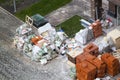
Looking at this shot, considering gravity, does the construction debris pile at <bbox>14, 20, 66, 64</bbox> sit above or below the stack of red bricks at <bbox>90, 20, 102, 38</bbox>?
below

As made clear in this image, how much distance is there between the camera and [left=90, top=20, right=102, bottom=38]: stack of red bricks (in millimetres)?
23562

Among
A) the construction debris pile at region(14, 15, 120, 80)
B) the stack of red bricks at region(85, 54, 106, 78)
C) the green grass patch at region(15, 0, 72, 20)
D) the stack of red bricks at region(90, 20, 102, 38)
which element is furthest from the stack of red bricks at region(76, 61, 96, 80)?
the green grass patch at region(15, 0, 72, 20)

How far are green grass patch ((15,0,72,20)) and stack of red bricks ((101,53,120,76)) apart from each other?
24.5 ft

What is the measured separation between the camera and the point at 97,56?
22250 mm

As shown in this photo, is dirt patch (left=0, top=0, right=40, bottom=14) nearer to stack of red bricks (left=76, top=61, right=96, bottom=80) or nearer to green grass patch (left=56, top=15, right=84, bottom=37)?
green grass patch (left=56, top=15, right=84, bottom=37)

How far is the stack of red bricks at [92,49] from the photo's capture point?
22.0 m

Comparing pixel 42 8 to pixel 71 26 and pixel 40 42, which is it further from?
pixel 40 42

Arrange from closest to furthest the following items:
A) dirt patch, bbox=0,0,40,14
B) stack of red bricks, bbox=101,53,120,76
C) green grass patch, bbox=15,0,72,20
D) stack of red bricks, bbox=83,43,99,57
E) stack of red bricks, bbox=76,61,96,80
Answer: stack of red bricks, bbox=76,61,96,80 < stack of red bricks, bbox=101,53,120,76 < stack of red bricks, bbox=83,43,99,57 < green grass patch, bbox=15,0,72,20 < dirt patch, bbox=0,0,40,14

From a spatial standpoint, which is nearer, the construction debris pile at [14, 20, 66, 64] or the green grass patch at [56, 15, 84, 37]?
the construction debris pile at [14, 20, 66, 64]

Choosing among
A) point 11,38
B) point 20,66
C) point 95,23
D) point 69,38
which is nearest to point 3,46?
point 11,38

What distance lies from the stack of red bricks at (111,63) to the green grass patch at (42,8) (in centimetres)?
746

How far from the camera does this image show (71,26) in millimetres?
25297

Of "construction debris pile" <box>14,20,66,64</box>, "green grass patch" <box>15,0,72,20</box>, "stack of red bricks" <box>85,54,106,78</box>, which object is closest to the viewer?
"stack of red bricks" <box>85,54,106,78</box>

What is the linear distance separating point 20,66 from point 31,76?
1.22m
